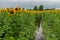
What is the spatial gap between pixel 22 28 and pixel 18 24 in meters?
0.29

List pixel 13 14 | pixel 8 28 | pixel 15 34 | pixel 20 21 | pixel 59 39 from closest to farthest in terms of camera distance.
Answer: pixel 59 39 < pixel 8 28 < pixel 15 34 < pixel 20 21 < pixel 13 14

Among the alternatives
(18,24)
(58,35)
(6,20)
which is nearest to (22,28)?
(18,24)

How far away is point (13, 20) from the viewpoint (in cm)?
1125

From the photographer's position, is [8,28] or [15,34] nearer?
[8,28]

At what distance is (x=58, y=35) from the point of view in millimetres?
9391

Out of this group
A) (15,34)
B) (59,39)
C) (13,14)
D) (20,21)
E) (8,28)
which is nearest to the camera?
(59,39)

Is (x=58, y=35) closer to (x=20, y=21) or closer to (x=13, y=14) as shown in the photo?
(x=20, y=21)

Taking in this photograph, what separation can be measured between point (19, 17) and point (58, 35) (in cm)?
288

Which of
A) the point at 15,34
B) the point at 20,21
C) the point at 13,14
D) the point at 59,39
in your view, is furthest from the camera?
the point at 13,14

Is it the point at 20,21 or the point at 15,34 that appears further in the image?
the point at 20,21

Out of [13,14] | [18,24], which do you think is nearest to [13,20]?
[18,24]

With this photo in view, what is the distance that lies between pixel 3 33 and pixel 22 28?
1706 mm

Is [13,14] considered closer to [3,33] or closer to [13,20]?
[13,20]

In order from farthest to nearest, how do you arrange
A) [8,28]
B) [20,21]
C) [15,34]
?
[20,21] < [15,34] < [8,28]
